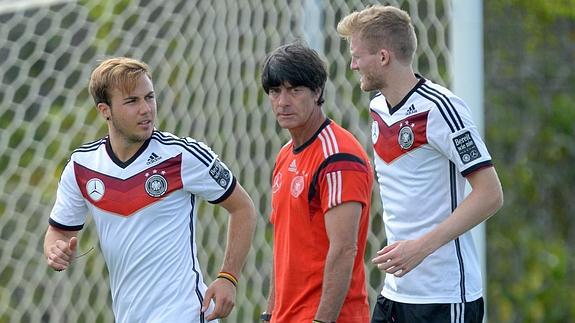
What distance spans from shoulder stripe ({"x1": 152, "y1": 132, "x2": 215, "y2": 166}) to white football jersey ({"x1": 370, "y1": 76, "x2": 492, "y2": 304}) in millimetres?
694

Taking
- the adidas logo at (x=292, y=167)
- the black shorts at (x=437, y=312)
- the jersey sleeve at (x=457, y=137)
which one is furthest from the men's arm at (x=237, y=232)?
the jersey sleeve at (x=457, y=137)

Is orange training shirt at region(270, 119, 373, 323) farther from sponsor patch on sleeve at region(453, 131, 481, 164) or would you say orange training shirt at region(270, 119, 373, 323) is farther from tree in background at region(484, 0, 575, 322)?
tree in background at region(484, 0, 575, 322)

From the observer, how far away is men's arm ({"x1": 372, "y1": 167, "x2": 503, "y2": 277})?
3.88 meters

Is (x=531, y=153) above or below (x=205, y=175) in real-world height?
above

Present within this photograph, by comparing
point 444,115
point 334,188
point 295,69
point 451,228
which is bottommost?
point 451,228

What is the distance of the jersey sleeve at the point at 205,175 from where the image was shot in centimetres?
458

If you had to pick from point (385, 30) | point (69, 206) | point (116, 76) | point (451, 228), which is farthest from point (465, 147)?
point (69, 206)

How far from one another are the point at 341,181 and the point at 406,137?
0.91ft

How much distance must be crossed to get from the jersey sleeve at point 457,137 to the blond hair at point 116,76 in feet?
3.68

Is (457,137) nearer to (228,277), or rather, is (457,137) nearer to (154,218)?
(228,277)

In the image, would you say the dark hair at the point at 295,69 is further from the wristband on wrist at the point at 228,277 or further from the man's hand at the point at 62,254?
the man's hand at the point at 62,254

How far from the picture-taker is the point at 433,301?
166 inches

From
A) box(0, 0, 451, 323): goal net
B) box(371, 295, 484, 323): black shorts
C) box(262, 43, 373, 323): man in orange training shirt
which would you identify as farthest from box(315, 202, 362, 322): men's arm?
box(0, 0, 451, 323): goal net

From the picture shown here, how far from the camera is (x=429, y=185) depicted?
421 centimetres
